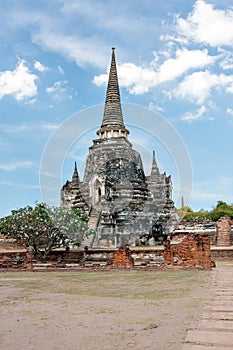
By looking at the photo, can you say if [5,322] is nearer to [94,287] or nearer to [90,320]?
[90,320]

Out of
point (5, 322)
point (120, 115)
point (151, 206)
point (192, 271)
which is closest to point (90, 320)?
point (5, 322)

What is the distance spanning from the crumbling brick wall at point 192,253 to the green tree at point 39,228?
284 inches

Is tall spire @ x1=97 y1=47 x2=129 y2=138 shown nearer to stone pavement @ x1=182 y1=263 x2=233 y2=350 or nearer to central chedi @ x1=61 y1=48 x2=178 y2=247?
central chedi @ x1=61 y1=48 x2=178 y2=247

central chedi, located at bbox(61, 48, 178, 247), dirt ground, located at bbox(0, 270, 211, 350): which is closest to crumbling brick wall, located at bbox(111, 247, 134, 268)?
dirt ground, located at bbox(0, 270, 211, 350)

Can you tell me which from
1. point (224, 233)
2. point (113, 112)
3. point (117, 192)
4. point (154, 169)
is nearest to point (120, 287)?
point (224, 233)

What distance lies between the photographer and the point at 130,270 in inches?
575

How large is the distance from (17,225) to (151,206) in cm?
1385

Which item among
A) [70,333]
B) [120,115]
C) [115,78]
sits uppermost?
[115,78]

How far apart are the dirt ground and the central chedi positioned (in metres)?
17.9

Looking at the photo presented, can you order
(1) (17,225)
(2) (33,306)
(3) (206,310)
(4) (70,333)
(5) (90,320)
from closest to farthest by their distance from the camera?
(4) (70,333) < (5) (90,320) < (3) (206,310) < (2) (33,306) < (1) (17,225)

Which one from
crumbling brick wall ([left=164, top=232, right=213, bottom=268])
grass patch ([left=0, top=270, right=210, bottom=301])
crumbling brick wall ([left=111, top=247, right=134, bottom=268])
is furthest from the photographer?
crumbling brick wall ([left=111, top=247, right=134, bottom=268])

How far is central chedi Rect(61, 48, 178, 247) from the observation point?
29250 mm

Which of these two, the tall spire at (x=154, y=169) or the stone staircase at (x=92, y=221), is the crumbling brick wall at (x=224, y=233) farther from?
the stone staircase at (x=92, y=221)

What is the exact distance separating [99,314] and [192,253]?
29.4 ft
